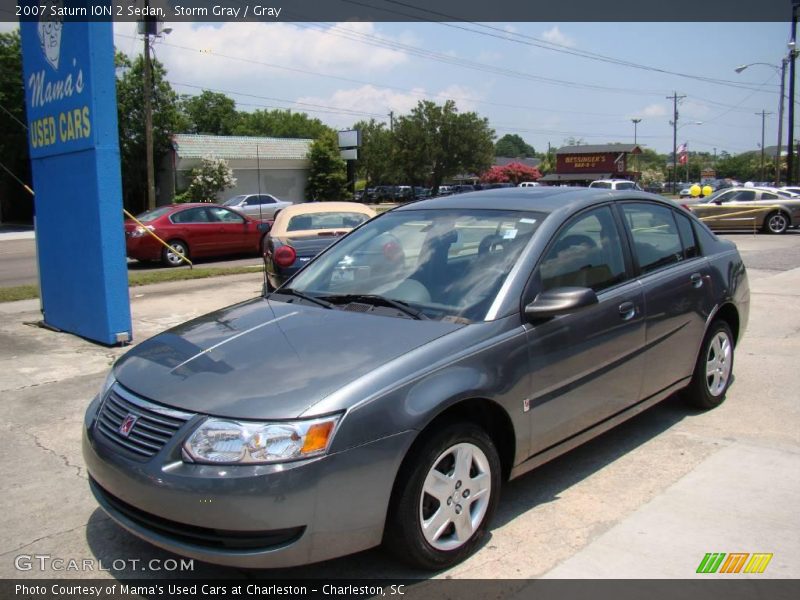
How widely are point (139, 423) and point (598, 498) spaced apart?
2430mm

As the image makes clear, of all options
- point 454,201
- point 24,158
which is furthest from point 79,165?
point 24,158

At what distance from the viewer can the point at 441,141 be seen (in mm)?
59094

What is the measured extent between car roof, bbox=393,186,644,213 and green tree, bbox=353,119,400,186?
56.6m

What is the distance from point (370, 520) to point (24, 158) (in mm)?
39241

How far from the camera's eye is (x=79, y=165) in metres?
7.37

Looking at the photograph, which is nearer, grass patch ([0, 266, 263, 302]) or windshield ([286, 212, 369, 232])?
windshield ([286, 212, 369, 232])

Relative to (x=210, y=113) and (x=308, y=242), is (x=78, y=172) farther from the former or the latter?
(x=210, y=113)

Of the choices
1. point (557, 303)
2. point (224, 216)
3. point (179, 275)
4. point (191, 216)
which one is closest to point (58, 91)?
point (179, 275)

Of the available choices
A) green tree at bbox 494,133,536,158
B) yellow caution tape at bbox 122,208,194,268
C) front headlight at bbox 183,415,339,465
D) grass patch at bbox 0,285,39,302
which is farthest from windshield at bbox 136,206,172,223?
green tree at bbox 494,133,536,158

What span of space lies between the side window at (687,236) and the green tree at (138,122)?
36.4m

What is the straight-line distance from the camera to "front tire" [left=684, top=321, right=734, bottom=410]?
5.05 meters

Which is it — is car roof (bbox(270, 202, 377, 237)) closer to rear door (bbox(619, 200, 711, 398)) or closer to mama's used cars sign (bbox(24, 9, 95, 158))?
mama's used cars sign (bbox(24, 9, 95, 158))

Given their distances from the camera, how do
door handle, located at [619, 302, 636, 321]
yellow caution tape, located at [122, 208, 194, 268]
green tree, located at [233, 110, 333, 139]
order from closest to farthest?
1. door handle, located at [619, 302, 636, 321]
2. yellow caution tape, located at [122, 208, 194, 268]
3. green tree, located at [233, 110, 333, 139]

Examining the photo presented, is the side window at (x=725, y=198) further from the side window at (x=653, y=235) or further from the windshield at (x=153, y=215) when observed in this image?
the side window at (x=653, y=235)
